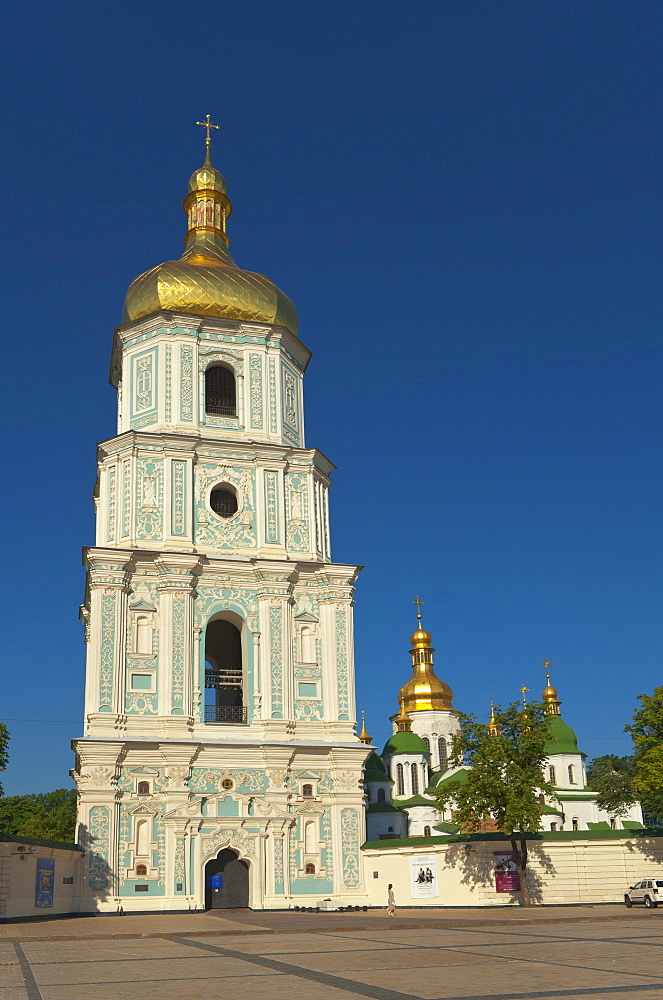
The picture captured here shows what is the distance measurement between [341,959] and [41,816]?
211 ft

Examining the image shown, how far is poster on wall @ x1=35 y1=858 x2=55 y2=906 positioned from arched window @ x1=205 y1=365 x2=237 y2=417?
53.6 feet

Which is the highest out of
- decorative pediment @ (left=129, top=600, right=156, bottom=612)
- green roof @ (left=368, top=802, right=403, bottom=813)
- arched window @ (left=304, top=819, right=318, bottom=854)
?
decorative pediment @ (left=129, top=600, right=156, bottom=612)

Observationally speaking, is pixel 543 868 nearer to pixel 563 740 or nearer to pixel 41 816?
pixel 563 740

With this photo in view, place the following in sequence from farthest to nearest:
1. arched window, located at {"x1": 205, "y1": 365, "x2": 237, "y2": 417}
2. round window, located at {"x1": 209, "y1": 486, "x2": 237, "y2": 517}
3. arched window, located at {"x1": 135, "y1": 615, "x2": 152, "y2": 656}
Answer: arched window, located at {"x1": 205, "y1": 365, "x2": 237, "y2": 417} < round window, located at {"x1": 209, "y1": 486, "x2": 237, "y2": 517} < arched window, located at {"x1": 135, "y1": 615, "x2": 152, "y2": 656}

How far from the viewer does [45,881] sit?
96.3ft

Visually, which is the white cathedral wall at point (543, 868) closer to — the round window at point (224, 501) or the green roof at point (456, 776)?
the green roof at point (456, 776)

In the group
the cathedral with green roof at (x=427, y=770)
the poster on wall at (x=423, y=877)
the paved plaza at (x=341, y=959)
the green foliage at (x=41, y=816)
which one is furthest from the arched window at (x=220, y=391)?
the green foliage at (x=41, y=816)

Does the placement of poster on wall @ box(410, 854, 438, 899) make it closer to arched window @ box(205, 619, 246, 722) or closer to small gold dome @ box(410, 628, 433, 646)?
arched window @ box(205, 619, 246, 722)

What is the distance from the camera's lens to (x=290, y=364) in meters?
40.1

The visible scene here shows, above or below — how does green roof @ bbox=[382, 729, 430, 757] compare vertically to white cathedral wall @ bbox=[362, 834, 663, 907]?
above

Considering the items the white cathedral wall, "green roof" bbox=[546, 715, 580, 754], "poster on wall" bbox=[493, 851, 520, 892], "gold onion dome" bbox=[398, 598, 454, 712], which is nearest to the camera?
"poster on wall" bbox=[493, 851, 520, 892]

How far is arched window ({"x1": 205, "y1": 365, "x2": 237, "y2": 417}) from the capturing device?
3850cm

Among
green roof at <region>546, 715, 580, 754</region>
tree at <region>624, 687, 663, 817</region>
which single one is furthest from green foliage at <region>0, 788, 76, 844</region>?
tree at <region>624, 687, 663, 817</region>

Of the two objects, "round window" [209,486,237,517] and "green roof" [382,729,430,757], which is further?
"green roof" [382,729,430,757]
